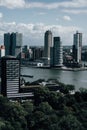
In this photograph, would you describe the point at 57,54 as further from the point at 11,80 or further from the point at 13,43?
the point at 11,80

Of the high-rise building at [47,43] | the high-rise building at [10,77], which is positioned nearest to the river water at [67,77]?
the high-rise building at [10,77]

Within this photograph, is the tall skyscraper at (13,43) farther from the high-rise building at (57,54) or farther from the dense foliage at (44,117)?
the dense foliage at (44,117)

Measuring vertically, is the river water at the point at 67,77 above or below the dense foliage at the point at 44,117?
below

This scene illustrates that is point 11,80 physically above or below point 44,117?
above

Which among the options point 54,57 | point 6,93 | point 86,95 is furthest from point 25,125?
point 54,57

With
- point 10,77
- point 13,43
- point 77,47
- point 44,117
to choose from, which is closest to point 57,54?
point 77,47

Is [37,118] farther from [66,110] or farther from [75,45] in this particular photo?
[75,45]

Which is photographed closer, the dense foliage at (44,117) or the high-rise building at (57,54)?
the dense foliage at (44,117)
